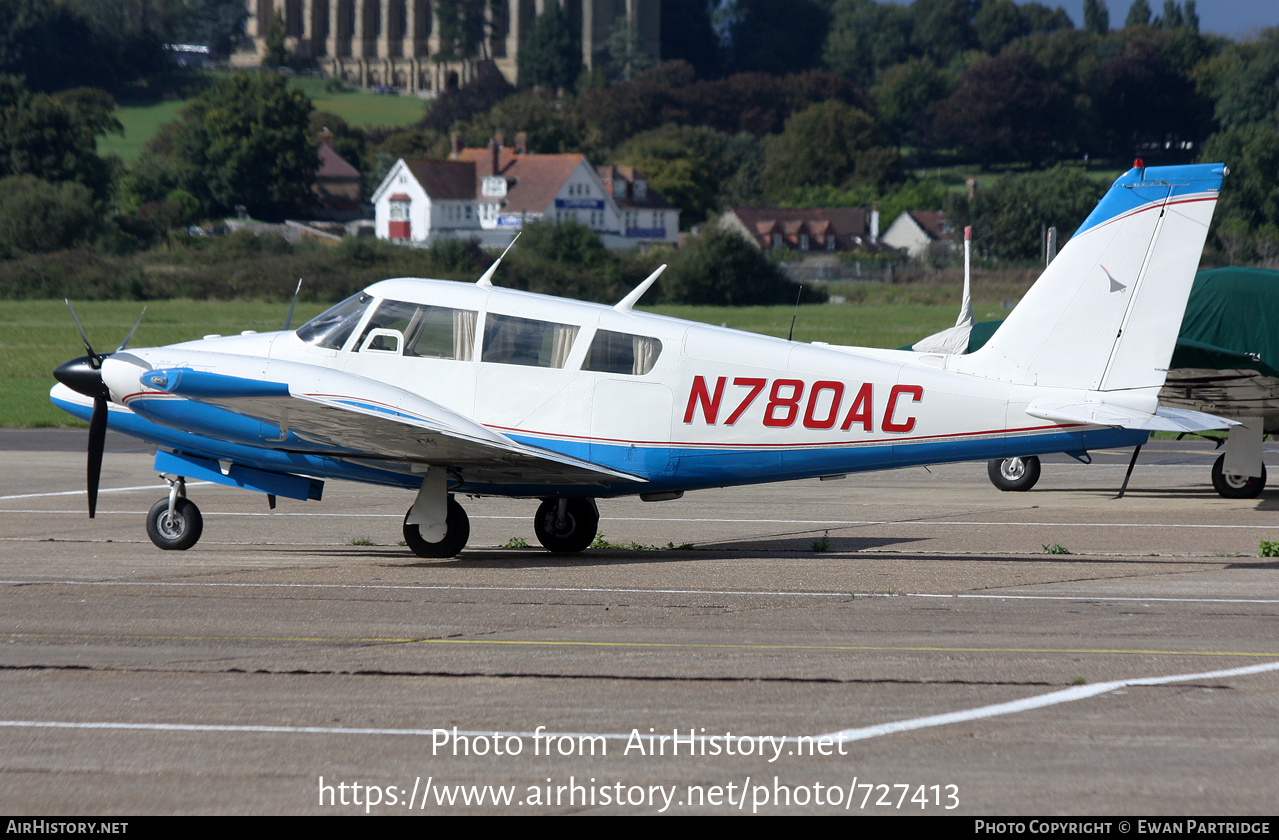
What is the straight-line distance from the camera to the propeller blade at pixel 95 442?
41.1 feet

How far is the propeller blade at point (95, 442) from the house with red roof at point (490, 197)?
11520cm

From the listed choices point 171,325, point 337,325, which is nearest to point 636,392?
point 337,325

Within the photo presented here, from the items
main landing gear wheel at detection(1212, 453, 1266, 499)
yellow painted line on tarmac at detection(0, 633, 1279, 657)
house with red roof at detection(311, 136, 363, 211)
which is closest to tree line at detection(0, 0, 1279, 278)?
house with red roof at detection(311, 136, 363, 211)

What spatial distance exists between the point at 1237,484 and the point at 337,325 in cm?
1221

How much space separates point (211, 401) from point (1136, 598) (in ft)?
25.0

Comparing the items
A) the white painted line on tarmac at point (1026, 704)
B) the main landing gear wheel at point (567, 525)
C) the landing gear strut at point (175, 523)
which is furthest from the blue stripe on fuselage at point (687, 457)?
the white painted line on tarmac at point (1026, 704)

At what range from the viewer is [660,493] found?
41.4 ft

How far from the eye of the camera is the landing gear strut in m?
13.1

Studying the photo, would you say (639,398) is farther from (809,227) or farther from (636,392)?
(809,227)

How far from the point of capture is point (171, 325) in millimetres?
51625

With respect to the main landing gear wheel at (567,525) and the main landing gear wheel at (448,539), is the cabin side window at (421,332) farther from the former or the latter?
the main landing gear wheel at (567,525)

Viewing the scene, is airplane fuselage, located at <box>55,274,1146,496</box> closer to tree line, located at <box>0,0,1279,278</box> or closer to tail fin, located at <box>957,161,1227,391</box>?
tail fin, located at <box>957,161,1227,391</box>

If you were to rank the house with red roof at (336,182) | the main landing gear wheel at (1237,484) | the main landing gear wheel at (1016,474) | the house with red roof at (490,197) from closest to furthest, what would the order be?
the main landing gear wheel at (1237,484)
the main landing gear wheel at (1016,474)
the house with red roof at (490,197)
the house with red roof at (336,182)
